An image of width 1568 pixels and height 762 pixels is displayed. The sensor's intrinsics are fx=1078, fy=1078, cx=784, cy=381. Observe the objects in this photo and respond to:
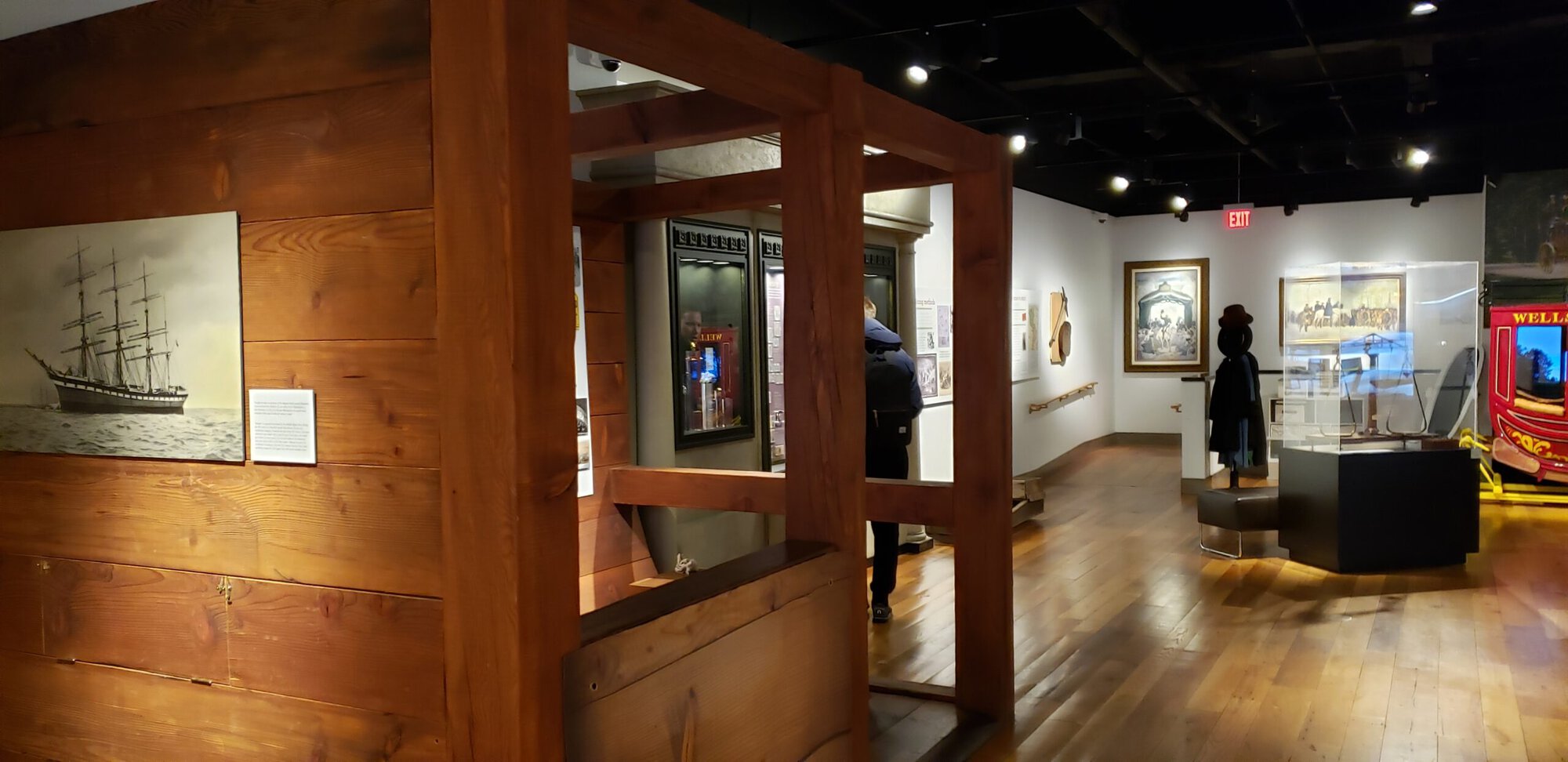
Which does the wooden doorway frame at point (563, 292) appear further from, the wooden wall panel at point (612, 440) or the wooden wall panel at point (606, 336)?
the wooden wall panel at point (612, 440)

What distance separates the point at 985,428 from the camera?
4316 mm

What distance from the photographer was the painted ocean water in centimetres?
226

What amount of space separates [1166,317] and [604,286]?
11087 millimetres

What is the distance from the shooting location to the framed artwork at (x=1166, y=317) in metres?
14.3

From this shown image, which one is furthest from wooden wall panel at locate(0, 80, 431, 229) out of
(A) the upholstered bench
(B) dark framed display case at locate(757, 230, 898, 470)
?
(A) the upholstered bench

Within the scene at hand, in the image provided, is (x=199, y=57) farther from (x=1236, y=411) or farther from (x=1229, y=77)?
(x=1236, y=411)

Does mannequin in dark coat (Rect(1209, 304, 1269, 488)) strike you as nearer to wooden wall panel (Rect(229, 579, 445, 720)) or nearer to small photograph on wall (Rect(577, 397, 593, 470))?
small photograph on wall (Rect(577, 397, 593, 470))

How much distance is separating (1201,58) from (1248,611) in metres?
3.98

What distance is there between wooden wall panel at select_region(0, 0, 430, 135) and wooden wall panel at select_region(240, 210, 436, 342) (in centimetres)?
28

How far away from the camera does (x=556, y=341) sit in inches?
77.5

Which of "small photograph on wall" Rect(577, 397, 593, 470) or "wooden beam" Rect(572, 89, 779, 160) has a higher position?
"wooden beam" Rect(572, 89, 779, 160)

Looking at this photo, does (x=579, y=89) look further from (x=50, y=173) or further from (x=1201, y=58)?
(x=1201, y=58)

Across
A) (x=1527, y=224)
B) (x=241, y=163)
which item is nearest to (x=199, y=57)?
(x=241, y=163)

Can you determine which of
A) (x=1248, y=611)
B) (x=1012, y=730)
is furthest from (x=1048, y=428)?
(x=1012, y=730)
